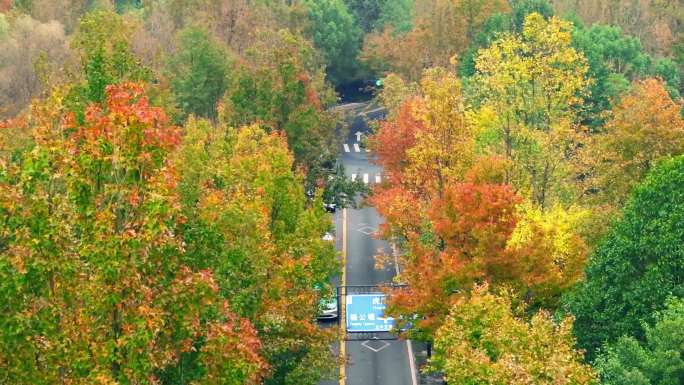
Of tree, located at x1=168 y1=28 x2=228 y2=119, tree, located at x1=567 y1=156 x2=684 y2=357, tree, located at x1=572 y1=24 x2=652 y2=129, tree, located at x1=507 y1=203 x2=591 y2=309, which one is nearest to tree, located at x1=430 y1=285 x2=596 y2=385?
tree, located at x1=567 y1=156 x2=684 y2=357

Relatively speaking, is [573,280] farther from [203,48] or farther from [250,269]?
[203,48]

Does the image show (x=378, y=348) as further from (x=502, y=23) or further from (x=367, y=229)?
(x=502, y=23)

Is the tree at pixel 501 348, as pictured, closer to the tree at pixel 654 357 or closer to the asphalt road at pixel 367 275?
the tree at pixel 654 357

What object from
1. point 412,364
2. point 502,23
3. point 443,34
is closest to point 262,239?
point 412,364

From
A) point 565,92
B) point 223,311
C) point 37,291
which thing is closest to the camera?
point 37,291

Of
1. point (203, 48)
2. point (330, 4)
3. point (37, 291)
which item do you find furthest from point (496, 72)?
point (330, 4)
